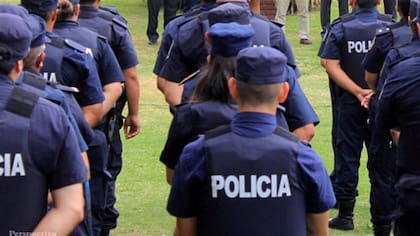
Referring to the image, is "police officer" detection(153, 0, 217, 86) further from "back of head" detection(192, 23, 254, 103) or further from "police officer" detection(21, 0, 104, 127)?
"back of head" detection(192, 23, 254, 103)

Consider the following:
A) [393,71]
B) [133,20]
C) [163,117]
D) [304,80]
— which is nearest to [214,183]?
[393,71]

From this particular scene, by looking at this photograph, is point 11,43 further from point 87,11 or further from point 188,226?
point 87,11

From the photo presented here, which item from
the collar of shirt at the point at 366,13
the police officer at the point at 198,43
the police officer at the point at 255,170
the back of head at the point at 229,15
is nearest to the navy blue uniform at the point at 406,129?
the police officer at the point at 198,43

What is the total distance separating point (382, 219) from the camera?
7.67 meters

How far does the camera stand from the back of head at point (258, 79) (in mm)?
4406

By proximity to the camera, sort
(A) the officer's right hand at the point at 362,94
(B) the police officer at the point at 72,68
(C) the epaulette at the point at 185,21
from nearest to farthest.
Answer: (B) the police officer at the point at 72,68 → (C) the epaulette at the point at 185,21 → (A) the officer's right hand at the point at 362,94

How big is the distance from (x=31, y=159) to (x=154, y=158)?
6.64m

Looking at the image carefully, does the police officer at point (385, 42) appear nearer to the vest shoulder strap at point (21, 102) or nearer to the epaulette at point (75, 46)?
the epaulette at point (75, 46)

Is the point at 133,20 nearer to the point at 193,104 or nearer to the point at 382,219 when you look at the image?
the point at 382,219

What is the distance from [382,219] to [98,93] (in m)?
2.53

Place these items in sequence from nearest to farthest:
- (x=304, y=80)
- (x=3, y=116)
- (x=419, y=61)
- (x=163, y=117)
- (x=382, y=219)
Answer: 1. (x=3, y=116)
2. (x=419, y=61)
3. (x=382, y=219)
4. (x=163, y=117)
5. (x=304, y=80)

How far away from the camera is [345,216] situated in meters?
8.56

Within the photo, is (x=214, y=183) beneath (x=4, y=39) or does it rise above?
beneath

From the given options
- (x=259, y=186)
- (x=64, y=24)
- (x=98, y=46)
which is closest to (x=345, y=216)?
(x=98, y=46)
